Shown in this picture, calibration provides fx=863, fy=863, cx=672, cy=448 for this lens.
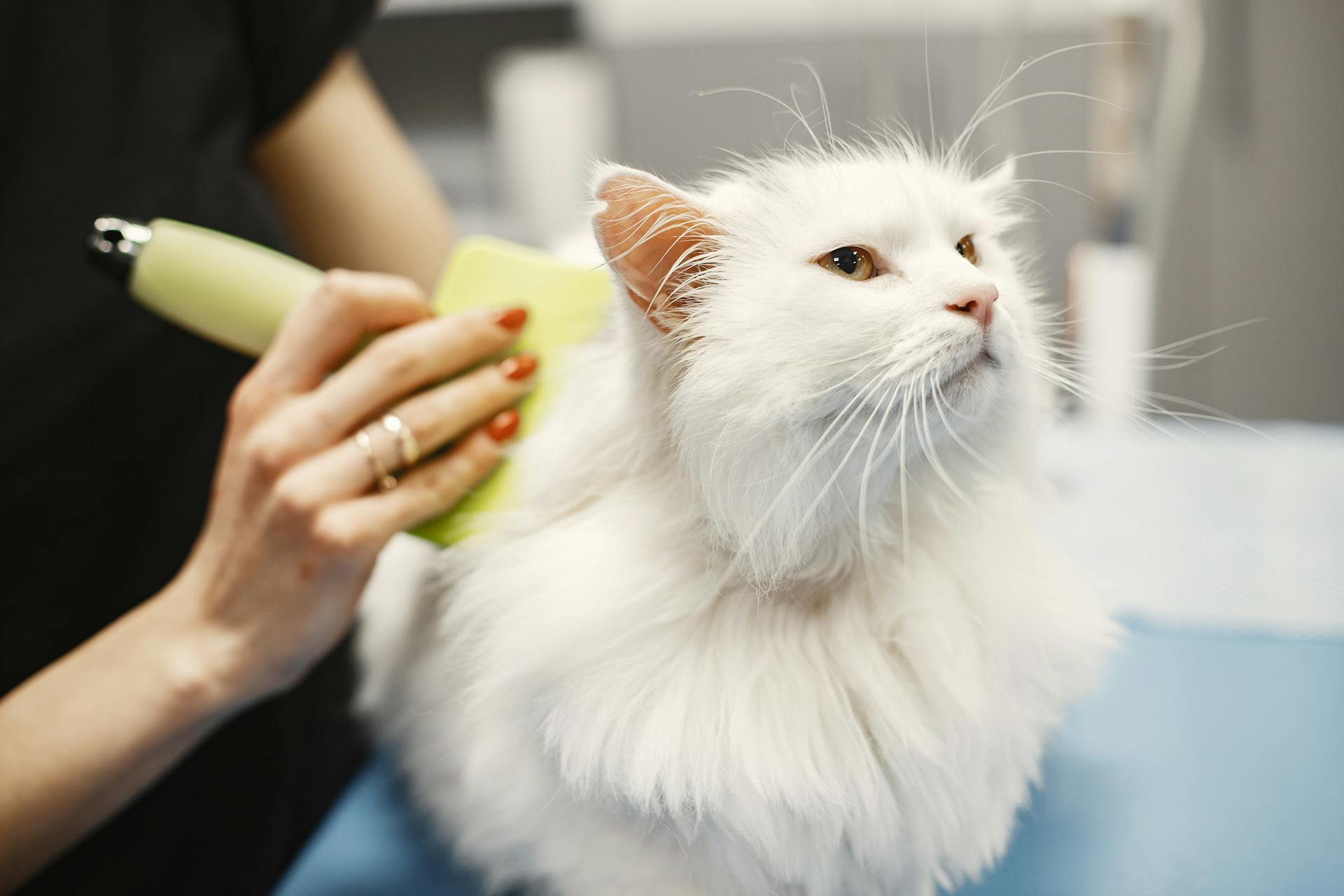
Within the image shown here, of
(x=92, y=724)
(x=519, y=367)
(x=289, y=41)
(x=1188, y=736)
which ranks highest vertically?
(x=289, y=41)

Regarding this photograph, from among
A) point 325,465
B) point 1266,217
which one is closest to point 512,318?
point 325,465

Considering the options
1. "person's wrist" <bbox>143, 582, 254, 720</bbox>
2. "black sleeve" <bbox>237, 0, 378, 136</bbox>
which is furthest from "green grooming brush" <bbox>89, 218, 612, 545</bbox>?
"black sleeve" <bbox>237, 0, 378, 136</bbox>

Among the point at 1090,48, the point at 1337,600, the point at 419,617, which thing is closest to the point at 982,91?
the point at 1090,48

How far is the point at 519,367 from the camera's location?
44 cm

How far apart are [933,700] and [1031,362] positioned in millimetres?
139

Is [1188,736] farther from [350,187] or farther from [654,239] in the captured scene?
[350,187]

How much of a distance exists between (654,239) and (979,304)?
0.12m

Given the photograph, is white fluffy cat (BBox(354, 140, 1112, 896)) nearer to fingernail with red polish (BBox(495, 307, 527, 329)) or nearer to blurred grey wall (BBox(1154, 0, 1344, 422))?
fingernail with red polish (BBox(495, 307, 527, 329))

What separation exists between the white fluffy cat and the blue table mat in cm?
6

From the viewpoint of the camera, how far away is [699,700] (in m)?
0.33

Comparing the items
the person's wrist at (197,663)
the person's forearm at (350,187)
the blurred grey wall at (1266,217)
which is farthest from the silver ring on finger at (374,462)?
the blurred grey wall at (1266,217)

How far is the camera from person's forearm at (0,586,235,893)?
0.41 m

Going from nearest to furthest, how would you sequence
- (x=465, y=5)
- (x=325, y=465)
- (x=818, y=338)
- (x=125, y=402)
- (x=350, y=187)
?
(x=818, y=338) < (x=325, y=465) < (x=125, y=402) < (x=350, y=187) < (x=465, y=5)

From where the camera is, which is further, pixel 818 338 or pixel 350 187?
pixel 350 187
